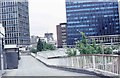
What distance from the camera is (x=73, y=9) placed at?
5625 inches

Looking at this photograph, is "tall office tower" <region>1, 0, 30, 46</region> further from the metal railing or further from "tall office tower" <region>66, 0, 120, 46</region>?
the metal railing

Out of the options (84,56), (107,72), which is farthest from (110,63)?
(84,56)

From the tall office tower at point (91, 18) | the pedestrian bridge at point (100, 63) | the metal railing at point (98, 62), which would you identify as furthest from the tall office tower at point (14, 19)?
the pedestrian bridge at point (100, 63)

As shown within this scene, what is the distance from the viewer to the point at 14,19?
433 feet

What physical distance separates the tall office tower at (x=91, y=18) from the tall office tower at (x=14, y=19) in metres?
20.7

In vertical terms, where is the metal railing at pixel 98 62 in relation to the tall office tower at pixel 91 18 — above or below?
below

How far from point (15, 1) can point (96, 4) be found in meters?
37.7

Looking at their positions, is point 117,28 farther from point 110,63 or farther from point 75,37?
point 110,63

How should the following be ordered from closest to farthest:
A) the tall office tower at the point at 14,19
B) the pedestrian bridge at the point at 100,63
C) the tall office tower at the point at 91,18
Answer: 1. the pedestrian bridge at the point at 100,63
2. the tall office tower at the point at 14,19
3. the tall office tower at the point at 91,18

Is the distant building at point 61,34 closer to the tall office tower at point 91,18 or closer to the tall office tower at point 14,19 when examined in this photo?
the tall office tower at point 91,18

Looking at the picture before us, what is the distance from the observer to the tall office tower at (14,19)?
425 feet

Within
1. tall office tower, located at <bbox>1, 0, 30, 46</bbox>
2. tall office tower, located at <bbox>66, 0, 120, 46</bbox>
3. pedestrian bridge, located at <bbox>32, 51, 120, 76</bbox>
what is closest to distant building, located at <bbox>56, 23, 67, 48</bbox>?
tall office tower, located at <bbox>66, 0, 120, 46</bbox>

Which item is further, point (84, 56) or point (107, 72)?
point (84, 56)

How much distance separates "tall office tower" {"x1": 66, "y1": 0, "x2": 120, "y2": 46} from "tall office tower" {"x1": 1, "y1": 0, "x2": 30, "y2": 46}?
20.7m
